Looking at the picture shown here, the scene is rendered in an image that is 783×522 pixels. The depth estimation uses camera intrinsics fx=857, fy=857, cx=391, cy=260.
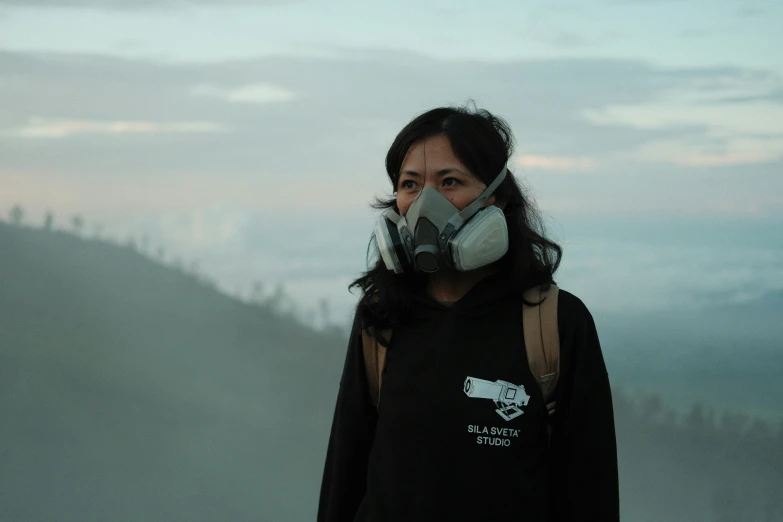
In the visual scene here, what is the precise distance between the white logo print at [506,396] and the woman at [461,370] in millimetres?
12

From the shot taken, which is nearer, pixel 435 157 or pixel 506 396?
pixel 506 396

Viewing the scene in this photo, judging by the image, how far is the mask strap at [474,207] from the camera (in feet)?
8.61

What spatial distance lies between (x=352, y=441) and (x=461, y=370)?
473 mm

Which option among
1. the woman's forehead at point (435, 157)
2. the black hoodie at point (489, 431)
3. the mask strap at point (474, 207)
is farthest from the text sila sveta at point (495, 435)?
the woman's forehead at point (435, 157)

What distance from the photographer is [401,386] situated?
8.40 ft

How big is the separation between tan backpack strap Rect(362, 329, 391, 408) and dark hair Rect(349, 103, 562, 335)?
47 mm

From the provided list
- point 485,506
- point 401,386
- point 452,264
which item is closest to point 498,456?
point 485,506

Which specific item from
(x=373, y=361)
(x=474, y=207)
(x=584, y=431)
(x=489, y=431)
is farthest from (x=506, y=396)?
(x=474, y=207)

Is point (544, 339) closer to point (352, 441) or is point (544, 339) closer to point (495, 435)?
point (495, 435)

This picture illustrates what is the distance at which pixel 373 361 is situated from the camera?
8.98ft

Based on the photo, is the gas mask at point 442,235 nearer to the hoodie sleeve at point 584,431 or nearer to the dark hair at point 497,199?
the dark hair at point 497,199

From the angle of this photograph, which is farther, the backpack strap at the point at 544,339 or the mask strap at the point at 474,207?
the mask strap at the point at 474,207

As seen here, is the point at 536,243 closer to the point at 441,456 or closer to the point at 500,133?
the point at 500,133

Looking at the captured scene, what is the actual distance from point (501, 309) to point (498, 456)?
433 millimetres
